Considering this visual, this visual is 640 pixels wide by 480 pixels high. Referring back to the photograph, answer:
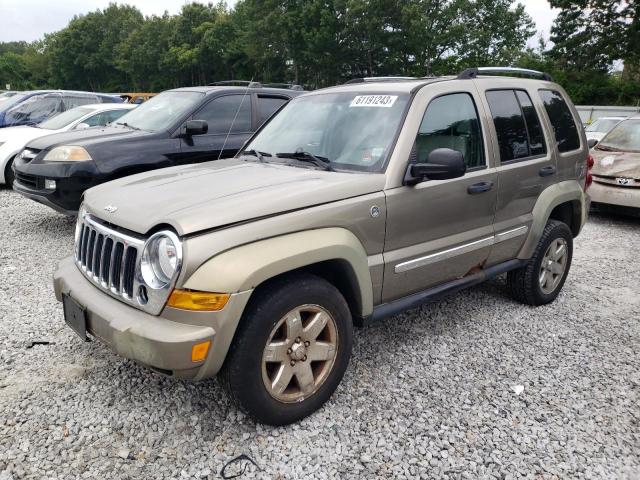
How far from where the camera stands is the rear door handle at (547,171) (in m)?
4.11

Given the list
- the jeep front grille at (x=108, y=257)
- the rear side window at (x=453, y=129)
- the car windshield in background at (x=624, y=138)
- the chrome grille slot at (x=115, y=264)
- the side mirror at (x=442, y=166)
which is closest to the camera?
the chrome grille slot at (x=115, y=264)

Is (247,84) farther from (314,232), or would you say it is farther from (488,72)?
(314,232)

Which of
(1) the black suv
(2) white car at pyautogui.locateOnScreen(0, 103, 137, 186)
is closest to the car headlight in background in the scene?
(1) the black suv

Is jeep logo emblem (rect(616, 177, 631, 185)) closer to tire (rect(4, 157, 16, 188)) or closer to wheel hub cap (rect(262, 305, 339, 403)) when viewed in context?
wheel hub cap (rect(262, 305, 339, 403))

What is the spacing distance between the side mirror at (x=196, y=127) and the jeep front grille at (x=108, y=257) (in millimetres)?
3015

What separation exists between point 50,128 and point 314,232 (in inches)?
321

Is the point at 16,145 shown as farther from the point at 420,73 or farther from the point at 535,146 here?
the point at 420,73

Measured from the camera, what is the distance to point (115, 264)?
263cm

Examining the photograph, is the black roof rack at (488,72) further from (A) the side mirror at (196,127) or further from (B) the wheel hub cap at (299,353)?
(A) the side mirror at (196,127)

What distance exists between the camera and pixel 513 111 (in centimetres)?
402

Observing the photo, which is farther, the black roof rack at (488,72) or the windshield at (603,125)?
the windshield at (603,125)

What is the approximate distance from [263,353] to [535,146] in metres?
2.89

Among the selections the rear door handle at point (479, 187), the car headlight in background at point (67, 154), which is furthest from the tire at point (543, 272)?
the car headlight in background at point (67, 154)

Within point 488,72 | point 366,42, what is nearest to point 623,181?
point 488,72
